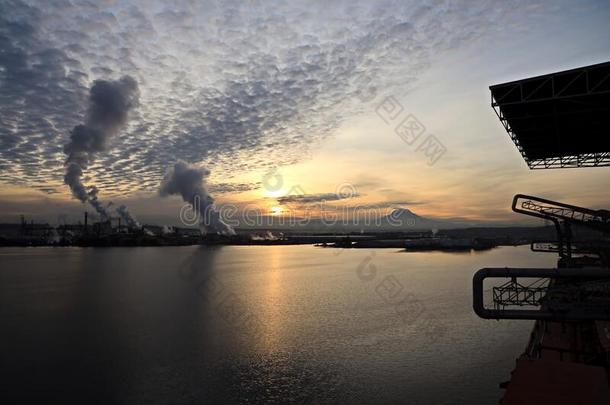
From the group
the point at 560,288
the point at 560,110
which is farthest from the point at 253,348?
the point at 560,110

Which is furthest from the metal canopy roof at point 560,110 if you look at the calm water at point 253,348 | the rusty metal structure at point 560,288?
the calm water at point 253,348

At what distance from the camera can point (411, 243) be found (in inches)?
6132

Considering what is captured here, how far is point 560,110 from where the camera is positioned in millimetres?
16812

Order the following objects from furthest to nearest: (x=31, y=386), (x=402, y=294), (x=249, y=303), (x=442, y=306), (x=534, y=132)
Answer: (x=402, y=294)
(x=249, y=303)
(x=442, y=306)
(x=534, y=132)
(x=31, y=386)

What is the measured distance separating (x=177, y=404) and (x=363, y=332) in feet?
42.8

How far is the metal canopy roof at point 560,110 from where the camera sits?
46.3 feet

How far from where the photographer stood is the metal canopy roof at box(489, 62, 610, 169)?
14.1 metres

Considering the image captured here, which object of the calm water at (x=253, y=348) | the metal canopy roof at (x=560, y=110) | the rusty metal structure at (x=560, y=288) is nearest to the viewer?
the rusty metal structure at (x=560, y=288)

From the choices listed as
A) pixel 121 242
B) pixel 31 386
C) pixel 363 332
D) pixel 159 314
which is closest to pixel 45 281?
pixel 159 314

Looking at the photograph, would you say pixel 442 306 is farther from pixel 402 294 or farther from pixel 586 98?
pixel 586 98

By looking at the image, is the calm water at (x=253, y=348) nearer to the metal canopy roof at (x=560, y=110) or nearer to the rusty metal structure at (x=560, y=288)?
the rusty metal structure at (x=560, y=288)

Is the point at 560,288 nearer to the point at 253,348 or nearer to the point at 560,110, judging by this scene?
the point at 560,110

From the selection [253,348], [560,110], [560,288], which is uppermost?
[560,110]

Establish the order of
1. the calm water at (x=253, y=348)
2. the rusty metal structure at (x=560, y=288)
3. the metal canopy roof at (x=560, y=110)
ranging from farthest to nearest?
the calm water at (x=253, y=348) < the metal canopy roof at (x=560, y=110) < the rusty metal structure at (x=560, y=288)
